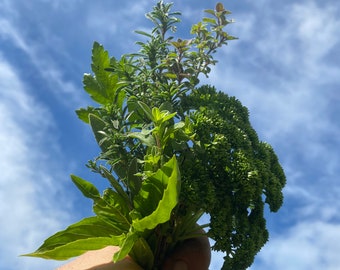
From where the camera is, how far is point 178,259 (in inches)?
132

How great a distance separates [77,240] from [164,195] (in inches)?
25.5

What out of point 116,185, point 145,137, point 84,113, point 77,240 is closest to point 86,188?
point 116,185

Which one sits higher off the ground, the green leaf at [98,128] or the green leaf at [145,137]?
the green leaf at [98,128]

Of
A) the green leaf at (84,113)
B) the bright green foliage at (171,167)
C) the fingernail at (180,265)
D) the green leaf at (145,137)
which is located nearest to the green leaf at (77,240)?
the bright green foliage at (171,167)

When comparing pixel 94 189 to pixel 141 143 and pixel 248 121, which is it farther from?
pixel 248 121

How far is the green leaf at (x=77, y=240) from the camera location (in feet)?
10.5

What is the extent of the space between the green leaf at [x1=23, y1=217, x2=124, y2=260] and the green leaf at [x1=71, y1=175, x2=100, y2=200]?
0.46 feet

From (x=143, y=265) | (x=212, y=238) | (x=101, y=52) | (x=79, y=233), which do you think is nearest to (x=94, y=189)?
(x=79, y=233)

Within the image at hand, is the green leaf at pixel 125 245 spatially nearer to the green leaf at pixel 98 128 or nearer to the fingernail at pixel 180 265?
the fingernail at pixel 180 265

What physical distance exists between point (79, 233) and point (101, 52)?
1273 millimetres

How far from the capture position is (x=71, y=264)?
3762mm

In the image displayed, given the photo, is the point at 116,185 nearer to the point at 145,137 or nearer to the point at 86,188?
the point at 86,188

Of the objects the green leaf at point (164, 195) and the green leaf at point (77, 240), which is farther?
the green leaf at point (77, 240)

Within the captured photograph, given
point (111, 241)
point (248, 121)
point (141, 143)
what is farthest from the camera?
point (248, 121)
